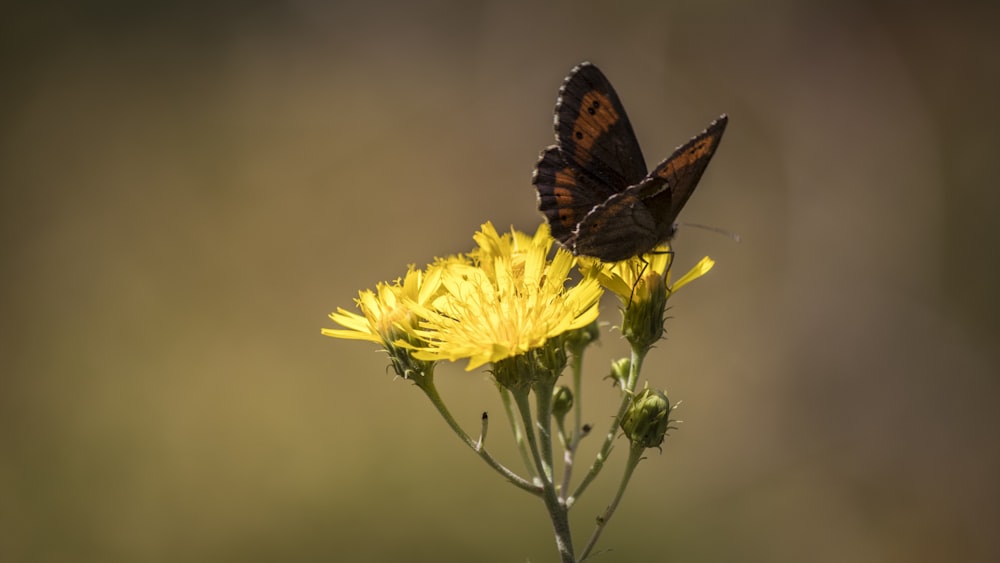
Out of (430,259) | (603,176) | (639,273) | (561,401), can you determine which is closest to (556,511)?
(561,401)

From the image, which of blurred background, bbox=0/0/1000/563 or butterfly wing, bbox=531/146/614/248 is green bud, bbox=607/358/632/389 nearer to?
butterfly wing, bbox=531/146/614/248

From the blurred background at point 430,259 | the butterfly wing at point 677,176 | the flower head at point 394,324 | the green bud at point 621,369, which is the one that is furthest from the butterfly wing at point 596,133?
the blurred background at point 430,259

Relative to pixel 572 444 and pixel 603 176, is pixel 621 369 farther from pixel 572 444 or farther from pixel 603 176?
pixel 603 176

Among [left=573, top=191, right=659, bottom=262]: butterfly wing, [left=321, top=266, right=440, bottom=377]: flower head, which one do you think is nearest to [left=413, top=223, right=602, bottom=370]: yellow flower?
[left=321, top=266, right=440, bottom=377]: flower head

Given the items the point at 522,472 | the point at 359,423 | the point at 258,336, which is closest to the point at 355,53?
the point at 258,336

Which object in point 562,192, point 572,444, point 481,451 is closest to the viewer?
point 481,451

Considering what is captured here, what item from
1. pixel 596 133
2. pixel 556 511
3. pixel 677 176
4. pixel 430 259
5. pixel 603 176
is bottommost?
pixel 556 511
